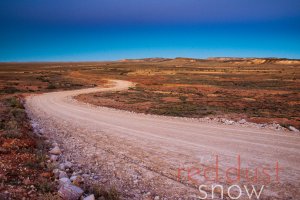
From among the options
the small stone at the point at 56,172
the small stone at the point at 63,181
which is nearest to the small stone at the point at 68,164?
the small stone at the point at 56,172

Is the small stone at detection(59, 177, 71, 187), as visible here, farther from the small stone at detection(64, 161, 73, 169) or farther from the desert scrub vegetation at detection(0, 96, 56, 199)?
the small stone at detection(64, 161, 73, 169)

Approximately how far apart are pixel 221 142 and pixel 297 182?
14.3 feet

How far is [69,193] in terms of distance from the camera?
6070 mm

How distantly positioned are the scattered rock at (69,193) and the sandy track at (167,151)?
128cm

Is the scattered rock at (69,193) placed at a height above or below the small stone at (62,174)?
above

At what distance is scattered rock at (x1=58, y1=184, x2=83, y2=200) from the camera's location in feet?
19.8

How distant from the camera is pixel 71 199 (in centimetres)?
602

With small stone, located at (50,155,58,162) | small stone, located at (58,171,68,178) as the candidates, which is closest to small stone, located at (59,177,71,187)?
small stone, located at (58,171,68,178)

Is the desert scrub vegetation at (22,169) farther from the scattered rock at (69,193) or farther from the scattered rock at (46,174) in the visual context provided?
the scattered rock at (69,193)

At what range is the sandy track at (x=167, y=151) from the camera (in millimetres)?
7312

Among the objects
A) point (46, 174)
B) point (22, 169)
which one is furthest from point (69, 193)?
point (22, 169)

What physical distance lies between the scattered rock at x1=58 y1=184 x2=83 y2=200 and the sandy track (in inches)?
50.4

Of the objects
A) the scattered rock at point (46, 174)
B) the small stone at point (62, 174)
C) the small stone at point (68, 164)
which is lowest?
the small stone at point (68, 164)

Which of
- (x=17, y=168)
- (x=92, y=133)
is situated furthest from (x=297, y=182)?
(x=92, y=133)
